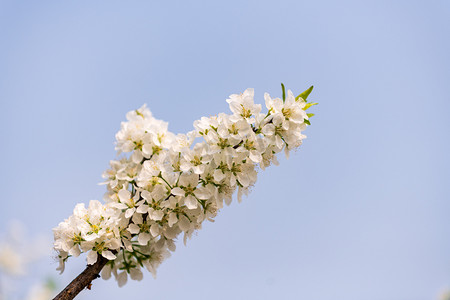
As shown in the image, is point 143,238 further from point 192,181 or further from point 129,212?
point 192,181

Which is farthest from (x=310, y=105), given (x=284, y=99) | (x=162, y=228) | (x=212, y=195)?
(x=162, y=228)

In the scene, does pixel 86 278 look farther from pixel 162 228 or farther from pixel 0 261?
pixel 0 261

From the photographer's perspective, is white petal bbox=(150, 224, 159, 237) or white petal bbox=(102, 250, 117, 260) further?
white petal bbox=(150, 224, 159, 237)

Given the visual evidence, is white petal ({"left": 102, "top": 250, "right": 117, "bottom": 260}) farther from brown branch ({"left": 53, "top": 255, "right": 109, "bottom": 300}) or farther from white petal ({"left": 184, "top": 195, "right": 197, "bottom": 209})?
white petal ({"left": 184, "top": 195, "right": 197, "bottom": 209})

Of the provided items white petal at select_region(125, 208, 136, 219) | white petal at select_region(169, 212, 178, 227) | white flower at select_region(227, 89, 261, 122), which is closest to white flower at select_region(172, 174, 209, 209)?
white petal at select_region(169, 212, 178, 227)

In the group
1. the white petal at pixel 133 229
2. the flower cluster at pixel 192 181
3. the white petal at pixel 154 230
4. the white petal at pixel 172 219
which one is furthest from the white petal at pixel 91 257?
the white petal at pixel 172 219

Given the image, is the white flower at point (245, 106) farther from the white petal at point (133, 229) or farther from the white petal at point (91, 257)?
the white petal at point (91, 257)
